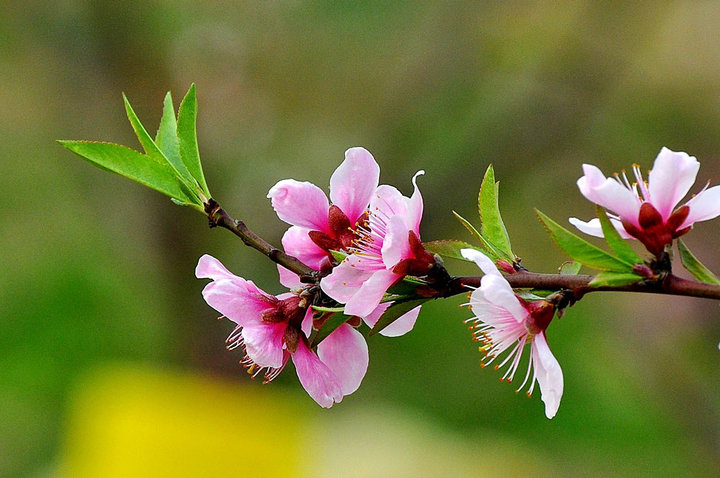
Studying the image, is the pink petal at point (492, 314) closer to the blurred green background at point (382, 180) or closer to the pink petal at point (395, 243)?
the pink petal at point (395, 243)

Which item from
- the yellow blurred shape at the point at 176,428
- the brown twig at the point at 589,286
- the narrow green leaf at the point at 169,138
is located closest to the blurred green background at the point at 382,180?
the yellow blurred shape at the point at 176,428

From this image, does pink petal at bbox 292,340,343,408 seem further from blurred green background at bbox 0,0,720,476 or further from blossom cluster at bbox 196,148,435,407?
blurred green background at bbox 0,0,720,476

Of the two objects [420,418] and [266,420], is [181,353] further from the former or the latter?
[420,418]

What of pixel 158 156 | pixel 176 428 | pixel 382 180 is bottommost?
pixel 176 428

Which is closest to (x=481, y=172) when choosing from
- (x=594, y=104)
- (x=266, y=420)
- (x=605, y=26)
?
(x=594, y=104)

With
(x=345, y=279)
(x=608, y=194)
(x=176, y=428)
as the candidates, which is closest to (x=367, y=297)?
(x=345, y=279)

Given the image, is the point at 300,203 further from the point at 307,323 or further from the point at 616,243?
the point at 616,243

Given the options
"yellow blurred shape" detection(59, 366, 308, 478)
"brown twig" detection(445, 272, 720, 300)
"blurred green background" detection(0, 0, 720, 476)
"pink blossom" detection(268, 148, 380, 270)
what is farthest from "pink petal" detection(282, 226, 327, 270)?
"yellow blurred shape" detection(59, 366, 308, 478)
